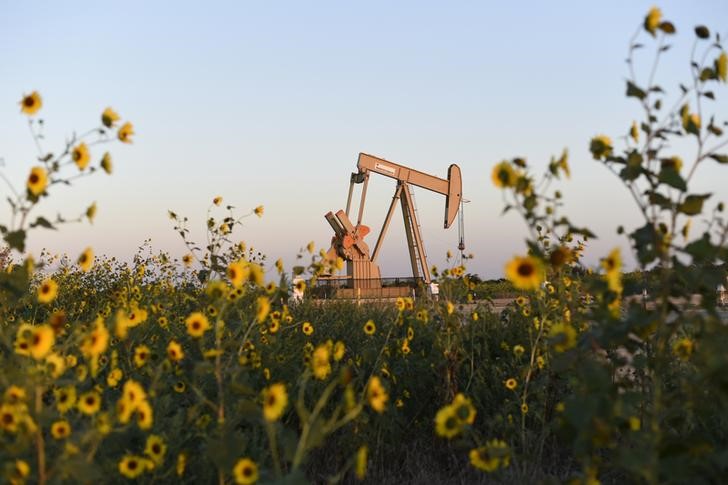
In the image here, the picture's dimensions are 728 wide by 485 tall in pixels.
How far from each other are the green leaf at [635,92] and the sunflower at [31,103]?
77.4 inches

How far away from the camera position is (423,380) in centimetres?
414

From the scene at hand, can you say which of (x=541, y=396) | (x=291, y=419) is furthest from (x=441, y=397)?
(x=291, y=419)

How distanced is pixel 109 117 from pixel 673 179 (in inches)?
73.5

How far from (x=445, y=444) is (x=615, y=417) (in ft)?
6.52

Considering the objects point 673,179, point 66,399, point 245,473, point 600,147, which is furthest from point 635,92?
point 66,399

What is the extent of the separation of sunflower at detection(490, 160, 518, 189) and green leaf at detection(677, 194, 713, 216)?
1.70 ft

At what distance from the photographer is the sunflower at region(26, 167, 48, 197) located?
2338 mm

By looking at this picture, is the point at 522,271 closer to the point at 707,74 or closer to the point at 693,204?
the point at 693,204

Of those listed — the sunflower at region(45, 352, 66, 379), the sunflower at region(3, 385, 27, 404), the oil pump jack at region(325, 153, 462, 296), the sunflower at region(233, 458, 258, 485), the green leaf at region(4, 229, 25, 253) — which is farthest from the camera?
the oil pump jack at region(325, 153, 462, 296)

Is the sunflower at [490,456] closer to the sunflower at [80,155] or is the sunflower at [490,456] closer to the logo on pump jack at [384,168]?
the sunflower at [80,155]

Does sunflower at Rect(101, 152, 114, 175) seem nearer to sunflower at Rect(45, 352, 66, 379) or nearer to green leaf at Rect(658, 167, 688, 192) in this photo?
sunflower at Rect(45, 352, 66, 379)

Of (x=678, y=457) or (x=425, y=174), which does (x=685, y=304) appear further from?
(x=425, y=174)

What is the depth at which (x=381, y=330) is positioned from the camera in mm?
5129

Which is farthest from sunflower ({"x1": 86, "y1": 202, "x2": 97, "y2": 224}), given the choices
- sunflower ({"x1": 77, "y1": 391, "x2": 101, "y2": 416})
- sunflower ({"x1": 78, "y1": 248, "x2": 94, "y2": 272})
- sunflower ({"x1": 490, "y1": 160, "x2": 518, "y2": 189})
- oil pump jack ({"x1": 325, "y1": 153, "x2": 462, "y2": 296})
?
oil pump jack ({"x1": 325, "y1": 153, "x2": 462, "y2": 296})
